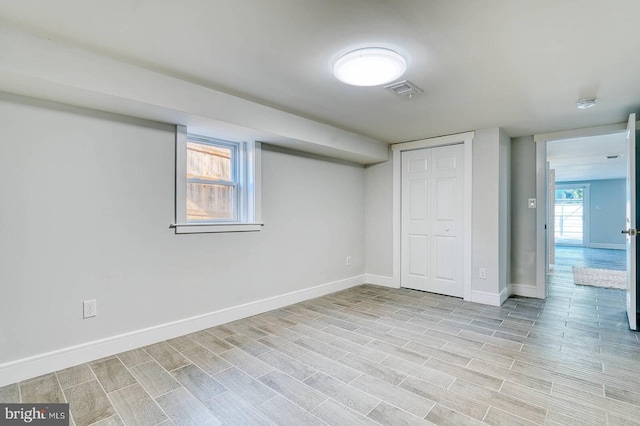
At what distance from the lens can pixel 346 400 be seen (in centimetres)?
191

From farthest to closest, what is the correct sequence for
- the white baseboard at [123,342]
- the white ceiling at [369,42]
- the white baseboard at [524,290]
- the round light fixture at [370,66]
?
the white baseboard at [524,290] < the white baseboard at [123,342] < the round light fixture at [370,66] < the white ceiling at [369,42]

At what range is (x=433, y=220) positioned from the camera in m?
4.49

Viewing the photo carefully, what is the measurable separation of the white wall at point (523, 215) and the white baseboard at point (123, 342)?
313cm

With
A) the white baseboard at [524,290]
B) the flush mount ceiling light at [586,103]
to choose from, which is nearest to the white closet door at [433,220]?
the white baseboard at [524,290]

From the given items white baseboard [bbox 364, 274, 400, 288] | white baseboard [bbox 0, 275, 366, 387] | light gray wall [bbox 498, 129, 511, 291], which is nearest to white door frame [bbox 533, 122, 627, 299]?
light gray wall [bbox 498, 129, 511, 291]

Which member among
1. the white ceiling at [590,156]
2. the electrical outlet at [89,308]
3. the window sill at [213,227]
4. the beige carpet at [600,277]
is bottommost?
the beige carpet at [600,277]

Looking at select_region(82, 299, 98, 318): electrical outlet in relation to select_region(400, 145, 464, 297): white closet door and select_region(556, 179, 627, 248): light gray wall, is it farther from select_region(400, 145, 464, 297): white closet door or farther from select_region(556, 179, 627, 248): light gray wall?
select_region(556, 179, 627, 248): light gray wall

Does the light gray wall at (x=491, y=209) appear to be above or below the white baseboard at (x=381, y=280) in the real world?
above

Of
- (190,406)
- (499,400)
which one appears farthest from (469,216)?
(190,406)

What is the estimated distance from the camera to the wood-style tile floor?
1776 mm

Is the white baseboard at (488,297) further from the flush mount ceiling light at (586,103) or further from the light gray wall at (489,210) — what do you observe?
the flush mount ceiling light at (586,103)

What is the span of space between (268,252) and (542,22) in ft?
10.1

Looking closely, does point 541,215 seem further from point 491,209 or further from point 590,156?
point 590,156

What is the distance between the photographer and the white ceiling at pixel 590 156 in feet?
16.3
